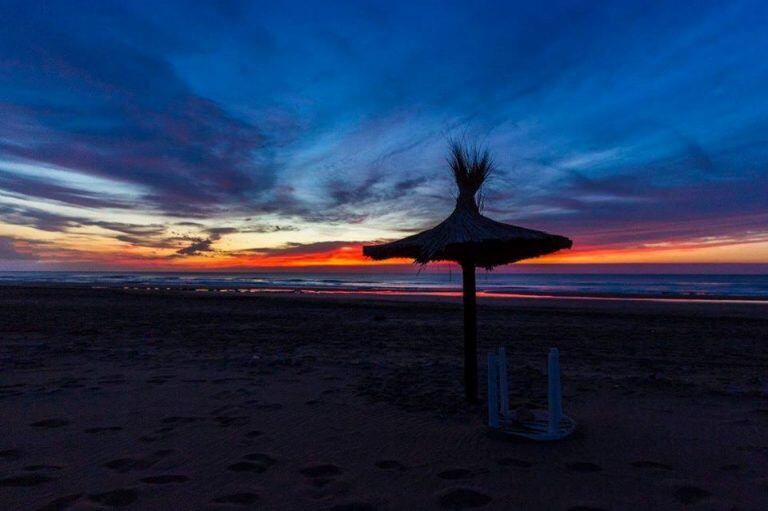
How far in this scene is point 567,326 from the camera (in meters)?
17.8

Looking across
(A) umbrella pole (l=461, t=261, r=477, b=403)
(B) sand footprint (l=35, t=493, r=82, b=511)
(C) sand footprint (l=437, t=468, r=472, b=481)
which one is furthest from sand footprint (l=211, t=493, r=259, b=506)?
(A) umbrella pole (l=461, t=261, r=477, b=403)

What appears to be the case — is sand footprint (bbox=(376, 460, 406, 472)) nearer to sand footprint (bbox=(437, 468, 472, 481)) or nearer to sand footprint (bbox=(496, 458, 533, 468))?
sand footprint (bbox=(437, 468, 472, 481))

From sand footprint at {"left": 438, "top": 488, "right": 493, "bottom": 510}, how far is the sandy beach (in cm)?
2

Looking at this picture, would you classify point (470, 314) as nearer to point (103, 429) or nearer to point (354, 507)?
point (354, 507)

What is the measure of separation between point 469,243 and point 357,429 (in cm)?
274

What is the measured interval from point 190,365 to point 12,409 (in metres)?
3.59

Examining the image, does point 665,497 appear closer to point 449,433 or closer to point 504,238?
point 449,433

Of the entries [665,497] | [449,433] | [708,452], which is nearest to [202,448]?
[449,433]

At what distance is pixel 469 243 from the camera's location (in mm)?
5707

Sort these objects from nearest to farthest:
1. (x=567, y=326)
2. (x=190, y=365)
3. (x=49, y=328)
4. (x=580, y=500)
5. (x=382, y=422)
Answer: (x=580, y=500) < (x=382, y=422) < (x=190, y=365) < (x=49, y=328) < (x=567, y=326)

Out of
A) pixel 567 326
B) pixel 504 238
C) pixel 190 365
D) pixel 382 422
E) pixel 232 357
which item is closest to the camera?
pixel 504 238

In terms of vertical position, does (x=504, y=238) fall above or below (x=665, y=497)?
above

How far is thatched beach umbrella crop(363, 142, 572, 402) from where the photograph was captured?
19.3 ft

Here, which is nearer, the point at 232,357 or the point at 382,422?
the point at 382,422
